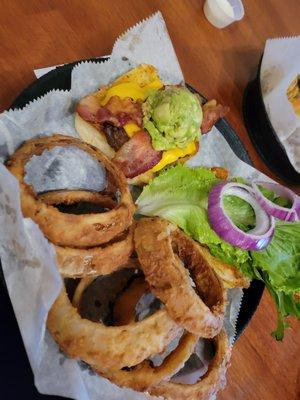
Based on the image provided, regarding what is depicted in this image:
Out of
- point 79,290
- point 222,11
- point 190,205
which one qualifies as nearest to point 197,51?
point 222,11

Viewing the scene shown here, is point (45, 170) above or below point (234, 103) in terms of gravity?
above

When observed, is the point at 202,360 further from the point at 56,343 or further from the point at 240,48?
the point at 240,48

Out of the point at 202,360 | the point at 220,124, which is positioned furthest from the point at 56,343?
the point at 220,124

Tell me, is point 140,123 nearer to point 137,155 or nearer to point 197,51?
point 137,155

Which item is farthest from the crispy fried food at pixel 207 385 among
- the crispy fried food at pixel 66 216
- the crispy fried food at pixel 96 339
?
the crispy fried food at pixel 66 216

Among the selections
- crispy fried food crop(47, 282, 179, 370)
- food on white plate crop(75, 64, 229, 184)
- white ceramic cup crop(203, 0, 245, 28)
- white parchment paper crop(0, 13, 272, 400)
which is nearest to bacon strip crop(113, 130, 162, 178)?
food on white plate crop(75, 64, 229, 184)

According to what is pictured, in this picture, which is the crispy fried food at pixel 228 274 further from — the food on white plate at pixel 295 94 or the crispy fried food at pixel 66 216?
the food on white plate at pixel 295 94
